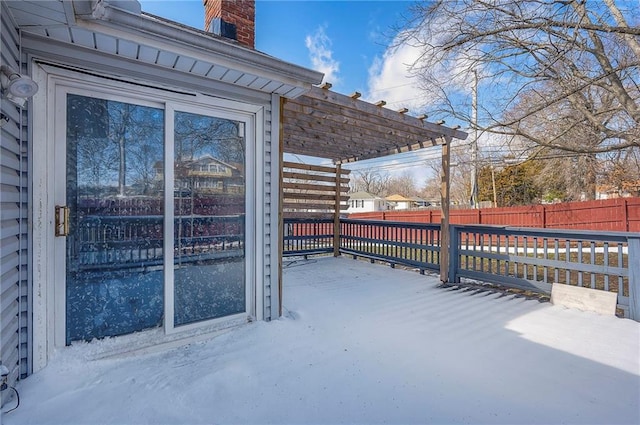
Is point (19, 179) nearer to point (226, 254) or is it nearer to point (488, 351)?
point (226, 254)

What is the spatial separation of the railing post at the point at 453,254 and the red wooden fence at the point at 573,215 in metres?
8.46

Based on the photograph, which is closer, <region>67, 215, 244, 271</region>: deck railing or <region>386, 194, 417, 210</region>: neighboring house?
<region>67, 215, 244, 271</region>: deck railing

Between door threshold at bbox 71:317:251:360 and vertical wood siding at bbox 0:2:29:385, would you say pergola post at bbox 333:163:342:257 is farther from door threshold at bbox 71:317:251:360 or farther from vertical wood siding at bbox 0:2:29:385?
vertical wood siding at bbox 0:2:29:385

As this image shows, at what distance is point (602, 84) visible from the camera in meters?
6.31

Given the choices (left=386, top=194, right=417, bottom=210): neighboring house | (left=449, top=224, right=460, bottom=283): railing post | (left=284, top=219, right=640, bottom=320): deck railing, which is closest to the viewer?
(left=284, top=219, right=640, bottom=320): deck railing

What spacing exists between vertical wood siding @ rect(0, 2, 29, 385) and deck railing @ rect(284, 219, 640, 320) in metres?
4.94

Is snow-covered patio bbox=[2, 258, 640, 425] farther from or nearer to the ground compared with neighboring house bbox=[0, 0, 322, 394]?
nearer to the ground

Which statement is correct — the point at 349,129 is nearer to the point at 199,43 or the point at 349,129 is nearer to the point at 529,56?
the point at 199,43

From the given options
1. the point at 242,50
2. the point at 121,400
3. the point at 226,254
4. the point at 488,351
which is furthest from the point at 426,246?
the point at 121,400

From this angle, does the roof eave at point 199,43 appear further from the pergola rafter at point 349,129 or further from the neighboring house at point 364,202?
the neighboring house at point 364,202

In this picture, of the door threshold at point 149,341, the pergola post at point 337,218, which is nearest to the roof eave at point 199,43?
the door threshold at point 149,341

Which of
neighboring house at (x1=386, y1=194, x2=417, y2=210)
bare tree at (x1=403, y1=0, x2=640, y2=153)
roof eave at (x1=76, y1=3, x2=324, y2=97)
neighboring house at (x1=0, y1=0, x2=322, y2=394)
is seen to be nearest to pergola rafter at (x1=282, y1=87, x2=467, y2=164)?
roof eave at (x1=76, y1=3, x2=324, y2=97)

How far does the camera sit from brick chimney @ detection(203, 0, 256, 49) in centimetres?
380

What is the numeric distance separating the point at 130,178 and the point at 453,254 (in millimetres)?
4513
